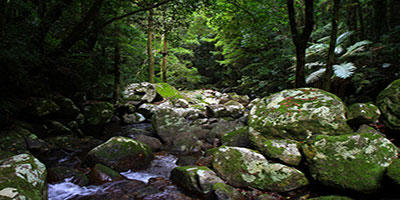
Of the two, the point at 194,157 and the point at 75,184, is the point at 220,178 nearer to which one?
the point at 194,157

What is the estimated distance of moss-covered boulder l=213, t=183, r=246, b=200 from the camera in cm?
313

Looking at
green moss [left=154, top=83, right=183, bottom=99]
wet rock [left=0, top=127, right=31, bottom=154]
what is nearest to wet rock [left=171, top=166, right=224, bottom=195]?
wet rock [left=0, top=127, right=31, bottom=154]

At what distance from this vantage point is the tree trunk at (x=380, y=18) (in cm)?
564

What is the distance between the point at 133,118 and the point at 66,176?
595 centimetres

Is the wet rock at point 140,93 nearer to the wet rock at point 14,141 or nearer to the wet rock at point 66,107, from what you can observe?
the wet rock at point 66,107

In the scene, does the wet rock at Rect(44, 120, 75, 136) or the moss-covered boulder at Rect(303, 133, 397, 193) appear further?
the wet rock at Rect(44, 120, 75, 136)

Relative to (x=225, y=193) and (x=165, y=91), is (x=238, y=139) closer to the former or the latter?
(x=225, y=193)

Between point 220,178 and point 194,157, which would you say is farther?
point 194,157

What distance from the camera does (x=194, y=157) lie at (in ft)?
17.4

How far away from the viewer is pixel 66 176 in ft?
13.0

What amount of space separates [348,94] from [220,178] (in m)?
4.46

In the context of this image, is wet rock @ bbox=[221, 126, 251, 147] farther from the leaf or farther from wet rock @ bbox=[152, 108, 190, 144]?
the leaf

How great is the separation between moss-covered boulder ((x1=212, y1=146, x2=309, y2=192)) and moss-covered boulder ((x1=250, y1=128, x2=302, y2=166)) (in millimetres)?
183

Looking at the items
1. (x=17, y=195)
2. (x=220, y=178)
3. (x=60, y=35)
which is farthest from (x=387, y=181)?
(x=60, y=35)
